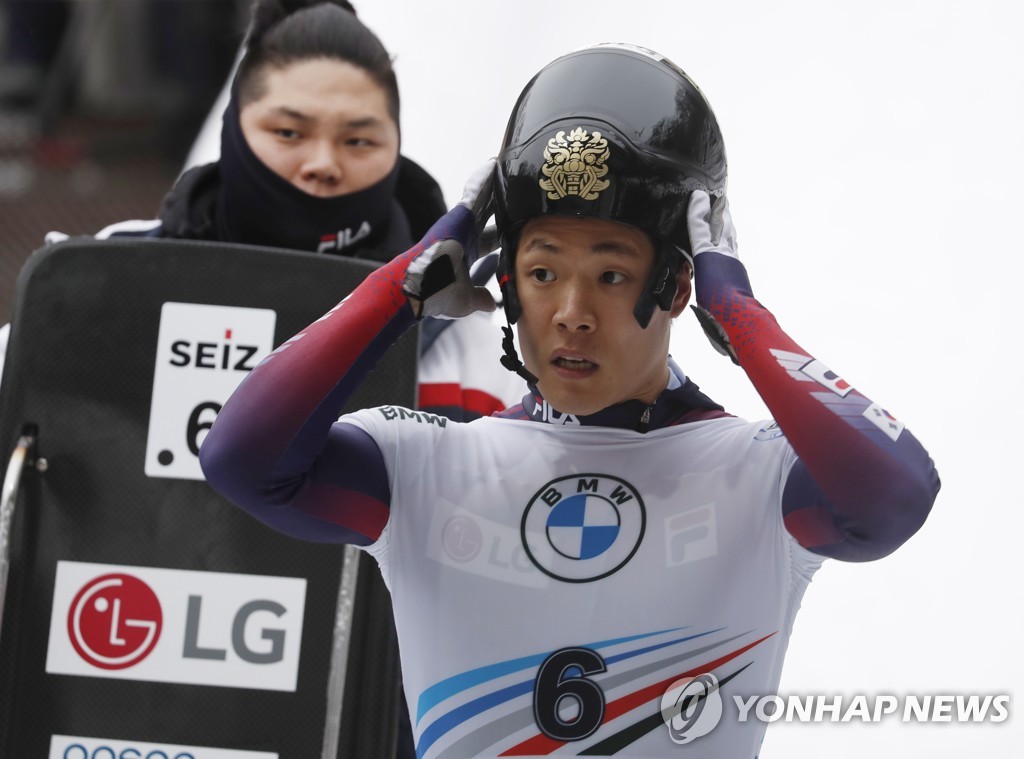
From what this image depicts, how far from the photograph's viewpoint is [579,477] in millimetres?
1878

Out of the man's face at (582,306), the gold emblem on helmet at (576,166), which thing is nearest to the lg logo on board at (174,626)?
the man's face at (582,306)

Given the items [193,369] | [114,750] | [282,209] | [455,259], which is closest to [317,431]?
[455,259]

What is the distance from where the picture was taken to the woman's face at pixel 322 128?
284 cm

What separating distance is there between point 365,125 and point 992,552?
4.90 feet

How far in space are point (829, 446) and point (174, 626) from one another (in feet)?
4.46

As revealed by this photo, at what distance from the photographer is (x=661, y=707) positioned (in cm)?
181

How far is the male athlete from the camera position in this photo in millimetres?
1769

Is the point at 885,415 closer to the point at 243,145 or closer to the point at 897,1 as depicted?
the point at 243,145

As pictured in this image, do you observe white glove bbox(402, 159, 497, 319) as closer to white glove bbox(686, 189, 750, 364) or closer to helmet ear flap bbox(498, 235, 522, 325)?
helmet ear flap bbox(498, 235, 522, 325)

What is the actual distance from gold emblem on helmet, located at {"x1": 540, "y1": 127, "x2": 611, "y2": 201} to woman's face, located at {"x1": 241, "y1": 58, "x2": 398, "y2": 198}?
3.68ft

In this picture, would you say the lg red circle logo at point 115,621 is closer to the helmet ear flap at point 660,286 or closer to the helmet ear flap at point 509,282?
the helmet ear flap at point 509,282

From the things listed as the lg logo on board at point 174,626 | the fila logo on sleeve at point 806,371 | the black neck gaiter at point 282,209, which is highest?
the black neck gaiter at point 282,209

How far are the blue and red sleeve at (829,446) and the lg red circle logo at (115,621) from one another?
127 centimetres

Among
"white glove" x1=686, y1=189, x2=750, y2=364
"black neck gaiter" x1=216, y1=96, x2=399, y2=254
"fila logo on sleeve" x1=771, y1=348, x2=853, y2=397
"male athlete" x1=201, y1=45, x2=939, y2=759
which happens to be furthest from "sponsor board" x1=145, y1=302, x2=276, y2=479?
"fila logo on sleeve" x1=771, y1=348, x2=853, y2=397
